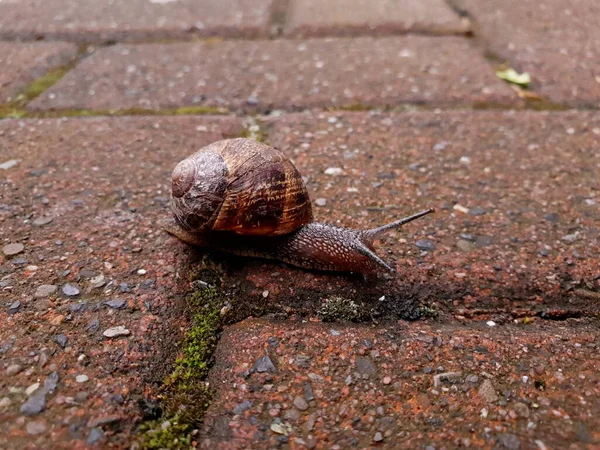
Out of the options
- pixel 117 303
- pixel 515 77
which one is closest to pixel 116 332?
pixel 117 303

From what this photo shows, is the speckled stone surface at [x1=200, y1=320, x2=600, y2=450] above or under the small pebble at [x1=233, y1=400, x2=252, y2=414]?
above

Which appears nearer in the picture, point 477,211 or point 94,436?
point 94,436

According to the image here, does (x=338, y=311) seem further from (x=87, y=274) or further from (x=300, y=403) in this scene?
(x=87, y=274)

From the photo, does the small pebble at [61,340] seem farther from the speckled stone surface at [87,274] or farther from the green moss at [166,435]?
the green moss at [166,435]

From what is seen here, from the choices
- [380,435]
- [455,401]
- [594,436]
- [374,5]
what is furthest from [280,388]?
[374,5]

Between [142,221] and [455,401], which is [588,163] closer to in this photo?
[455,401]

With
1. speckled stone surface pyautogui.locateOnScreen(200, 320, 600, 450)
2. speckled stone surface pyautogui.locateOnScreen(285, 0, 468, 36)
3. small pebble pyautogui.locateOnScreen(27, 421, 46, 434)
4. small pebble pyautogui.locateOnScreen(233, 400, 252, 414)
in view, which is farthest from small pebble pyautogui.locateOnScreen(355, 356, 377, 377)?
speckled stone surface pyautogui.locateOnScreen(285, 0, 468, 36)

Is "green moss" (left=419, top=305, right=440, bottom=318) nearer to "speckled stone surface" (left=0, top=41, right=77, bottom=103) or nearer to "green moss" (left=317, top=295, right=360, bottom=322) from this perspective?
"green moss" (left=317, top=295, right=360, bottom=322)
